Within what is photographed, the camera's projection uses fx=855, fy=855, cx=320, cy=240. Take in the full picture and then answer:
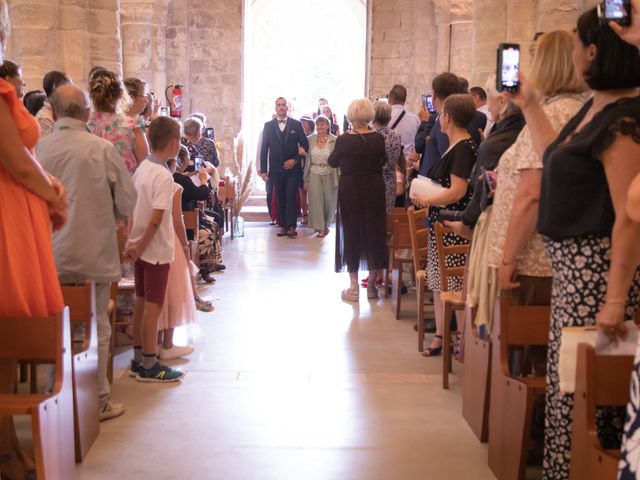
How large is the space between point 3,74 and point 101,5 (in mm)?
4566

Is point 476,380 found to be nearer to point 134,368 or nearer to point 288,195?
point 134,368

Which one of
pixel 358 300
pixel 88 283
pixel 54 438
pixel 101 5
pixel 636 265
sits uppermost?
pixel 101 5

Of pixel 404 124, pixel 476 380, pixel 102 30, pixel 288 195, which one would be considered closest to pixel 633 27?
pixel 476 380

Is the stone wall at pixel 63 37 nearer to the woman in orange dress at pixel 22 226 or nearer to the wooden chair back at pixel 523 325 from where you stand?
the woman in orange dress at pixel 22 226

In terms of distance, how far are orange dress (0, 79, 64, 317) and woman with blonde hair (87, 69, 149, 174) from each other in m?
1.66

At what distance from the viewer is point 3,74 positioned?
15.0ft

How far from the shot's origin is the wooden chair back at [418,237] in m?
5.25

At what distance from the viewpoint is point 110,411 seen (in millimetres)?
4145

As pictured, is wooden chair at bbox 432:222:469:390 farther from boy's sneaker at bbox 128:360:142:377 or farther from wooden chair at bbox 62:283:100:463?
wooden chair at bbox 62:283:100:463

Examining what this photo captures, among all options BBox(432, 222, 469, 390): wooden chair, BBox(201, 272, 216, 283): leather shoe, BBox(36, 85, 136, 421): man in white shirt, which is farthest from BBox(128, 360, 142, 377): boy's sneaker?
BBox(201, 272, 216, 283): leather shoe

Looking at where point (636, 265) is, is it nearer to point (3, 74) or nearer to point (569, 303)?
point (569, 303)

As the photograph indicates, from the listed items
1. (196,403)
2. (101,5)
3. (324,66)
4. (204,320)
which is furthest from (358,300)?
(324,66)

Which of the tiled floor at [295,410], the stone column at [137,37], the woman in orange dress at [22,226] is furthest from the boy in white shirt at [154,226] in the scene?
the stone column at [137,37]

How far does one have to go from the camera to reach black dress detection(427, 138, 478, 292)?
185 inches
